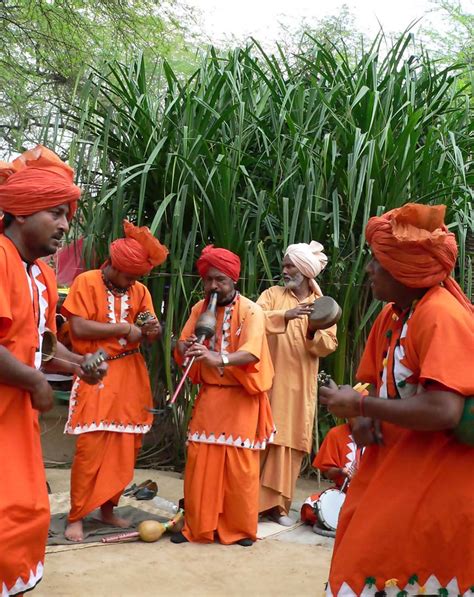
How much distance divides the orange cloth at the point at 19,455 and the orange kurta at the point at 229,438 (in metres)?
2.16

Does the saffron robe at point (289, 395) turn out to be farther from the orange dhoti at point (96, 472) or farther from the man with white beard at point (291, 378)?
the orange dhoti at point (96, 472)

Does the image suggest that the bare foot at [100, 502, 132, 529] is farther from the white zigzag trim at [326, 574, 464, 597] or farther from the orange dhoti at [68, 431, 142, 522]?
the white zigzag trim at [326, 574, 464, 597]

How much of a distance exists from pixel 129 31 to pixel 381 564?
11572mm

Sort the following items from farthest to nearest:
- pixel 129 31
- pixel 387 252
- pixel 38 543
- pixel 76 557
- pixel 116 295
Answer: pixel 129 31 < pixel 116 295 < pixel 76 557 < pixel 38 543 < pixel 387 252

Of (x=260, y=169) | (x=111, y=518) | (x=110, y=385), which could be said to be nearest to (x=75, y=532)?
(x=111, y=518)

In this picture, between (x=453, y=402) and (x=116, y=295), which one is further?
(x=116, y=295)

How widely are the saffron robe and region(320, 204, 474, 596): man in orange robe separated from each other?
2.77 m

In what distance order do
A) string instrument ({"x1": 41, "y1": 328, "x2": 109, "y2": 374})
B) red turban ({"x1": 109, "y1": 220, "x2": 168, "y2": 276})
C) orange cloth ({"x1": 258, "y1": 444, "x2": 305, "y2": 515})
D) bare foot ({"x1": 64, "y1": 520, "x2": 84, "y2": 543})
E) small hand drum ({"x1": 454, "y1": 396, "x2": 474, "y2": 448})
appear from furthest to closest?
1. orange cloth ({"x1": 258, "y1": 444, "x2": 305, "y2": 515})
2. red turban ({"x1": 109, "y1": 220, "x2": 168, "y2": 276})
3. bare foot ({"x1": 64, "y1": 520, "x2": 84, "y2": 543})
4. string instrument ({"x1": 41, "y1": 328, "x2": 109, "y2": 374})
5. small hand drum ({"x1": 454, "y1": 396, "x2": 474, "y2": 448})

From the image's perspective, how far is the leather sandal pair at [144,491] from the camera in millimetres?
5422

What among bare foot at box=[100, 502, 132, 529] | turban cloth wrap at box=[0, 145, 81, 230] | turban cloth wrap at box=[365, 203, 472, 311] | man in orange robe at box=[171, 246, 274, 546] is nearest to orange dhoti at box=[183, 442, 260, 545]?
man in orange robe at box=[171, 246, 274, 546]

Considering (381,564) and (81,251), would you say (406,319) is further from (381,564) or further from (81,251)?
(81,251)

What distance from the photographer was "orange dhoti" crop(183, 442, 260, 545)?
468 centimetres

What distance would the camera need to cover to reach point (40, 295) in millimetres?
2746

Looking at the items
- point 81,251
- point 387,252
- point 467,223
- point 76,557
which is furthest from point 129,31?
point 387,252
